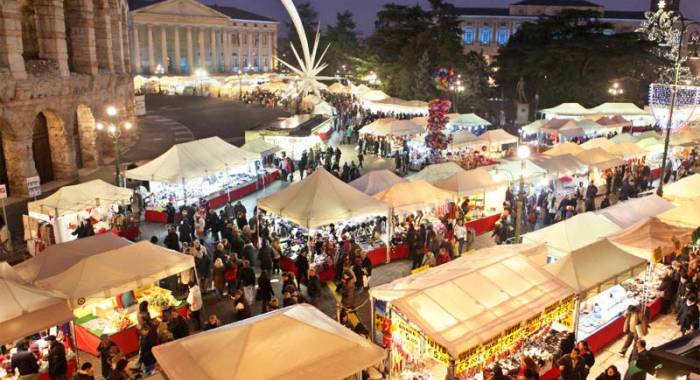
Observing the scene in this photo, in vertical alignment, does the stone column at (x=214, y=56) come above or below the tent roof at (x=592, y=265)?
above

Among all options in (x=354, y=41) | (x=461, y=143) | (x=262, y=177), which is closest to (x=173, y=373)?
(x=262, y=177)

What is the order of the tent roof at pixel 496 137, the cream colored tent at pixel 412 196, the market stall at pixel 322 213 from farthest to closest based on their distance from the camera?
the tent roof at pixel 496 137 → the cream colored tent at pixel 412 196 → the market stall at pixel 322 213

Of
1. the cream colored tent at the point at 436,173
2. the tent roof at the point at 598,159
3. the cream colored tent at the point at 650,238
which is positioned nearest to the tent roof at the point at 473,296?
the cream colored tent at the point at 650,238

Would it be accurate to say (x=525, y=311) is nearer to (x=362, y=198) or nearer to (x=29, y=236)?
(x=362, y=198)

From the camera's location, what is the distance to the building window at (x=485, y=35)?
3600 inches

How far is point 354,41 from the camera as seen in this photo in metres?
79.7

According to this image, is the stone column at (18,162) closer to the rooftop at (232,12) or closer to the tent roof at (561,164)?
the tent roof at (561,164)

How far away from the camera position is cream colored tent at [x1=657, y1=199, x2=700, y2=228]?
45.1 feet

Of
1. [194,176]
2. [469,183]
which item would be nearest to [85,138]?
[194,176]

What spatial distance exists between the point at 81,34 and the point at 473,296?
2358 cm

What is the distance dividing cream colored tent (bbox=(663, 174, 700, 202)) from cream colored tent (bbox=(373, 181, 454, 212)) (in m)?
6.79

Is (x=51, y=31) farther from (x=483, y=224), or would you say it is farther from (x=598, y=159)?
(x=598, y=159)

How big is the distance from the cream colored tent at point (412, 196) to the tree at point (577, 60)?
114 feet

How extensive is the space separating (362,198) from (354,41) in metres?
67.5
